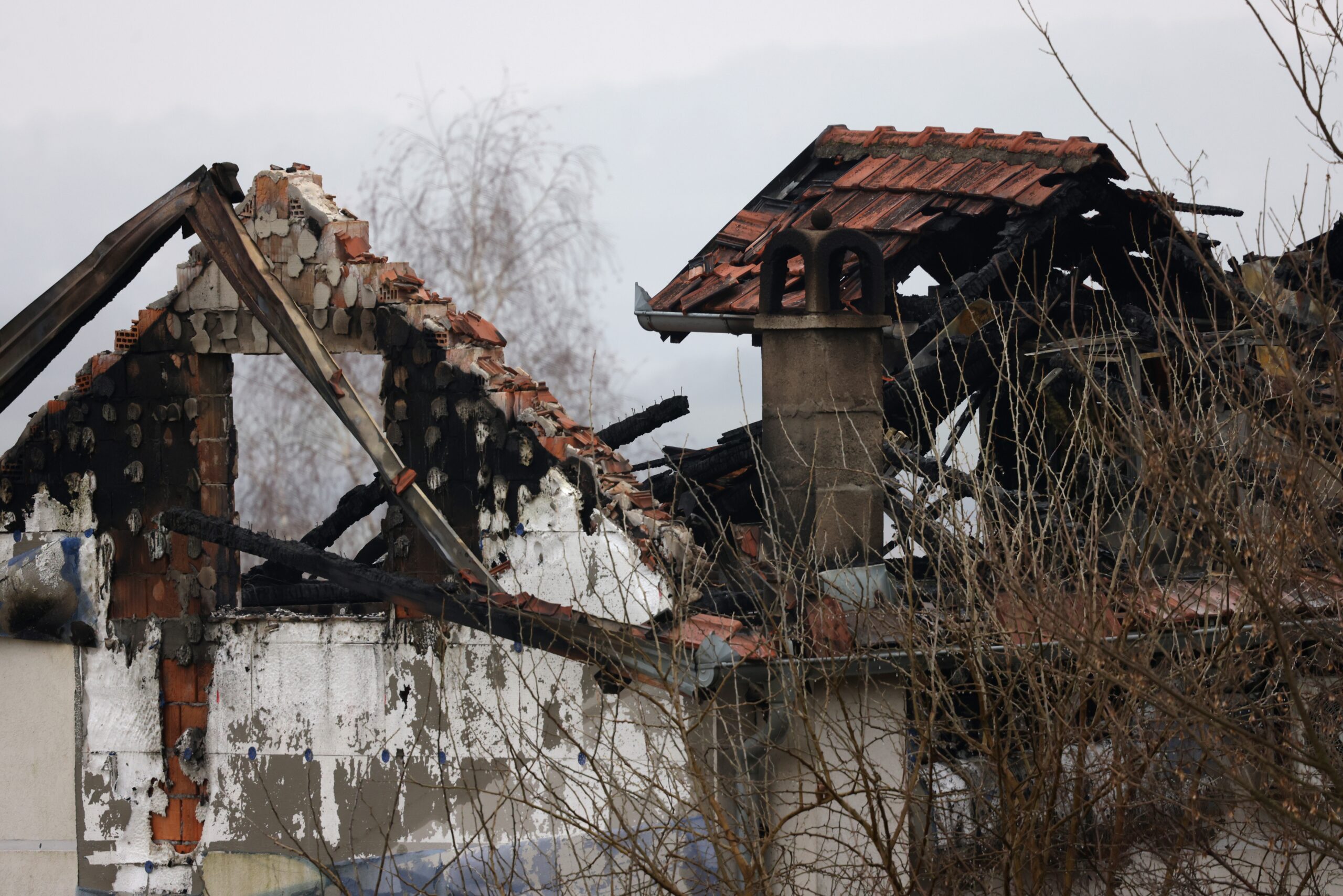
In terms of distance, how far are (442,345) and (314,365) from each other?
0.70 metres

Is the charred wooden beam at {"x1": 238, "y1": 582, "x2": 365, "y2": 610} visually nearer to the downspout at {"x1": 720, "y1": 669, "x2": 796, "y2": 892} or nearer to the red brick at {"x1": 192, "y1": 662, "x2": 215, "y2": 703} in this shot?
the red brick at {"x1": 192, "y1": 662, "x2": 215, "y2": 703}

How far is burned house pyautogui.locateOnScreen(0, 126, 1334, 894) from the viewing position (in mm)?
7648

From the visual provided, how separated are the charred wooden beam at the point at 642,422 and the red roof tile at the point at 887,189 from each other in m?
0.72

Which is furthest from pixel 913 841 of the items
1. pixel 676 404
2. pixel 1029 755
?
pixel 676 404

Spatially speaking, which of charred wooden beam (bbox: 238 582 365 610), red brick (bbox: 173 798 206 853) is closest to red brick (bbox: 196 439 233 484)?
charred wooden beam (bbox: 238 582 365 610)

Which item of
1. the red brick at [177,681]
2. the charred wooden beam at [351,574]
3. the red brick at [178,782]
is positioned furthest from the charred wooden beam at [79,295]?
the red brick at [178,782]

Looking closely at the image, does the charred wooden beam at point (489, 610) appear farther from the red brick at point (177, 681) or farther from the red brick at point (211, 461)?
the red brick at point (177, 681)

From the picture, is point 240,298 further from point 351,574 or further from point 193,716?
point 193,716

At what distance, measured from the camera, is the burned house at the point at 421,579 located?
7.65 m

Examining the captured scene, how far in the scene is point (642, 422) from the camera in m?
11.0

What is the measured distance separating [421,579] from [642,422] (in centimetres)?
287

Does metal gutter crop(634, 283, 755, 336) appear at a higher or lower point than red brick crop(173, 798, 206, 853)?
higher

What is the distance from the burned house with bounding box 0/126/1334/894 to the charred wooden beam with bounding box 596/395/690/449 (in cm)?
154

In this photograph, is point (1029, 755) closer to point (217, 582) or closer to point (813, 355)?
point (813, 355)
